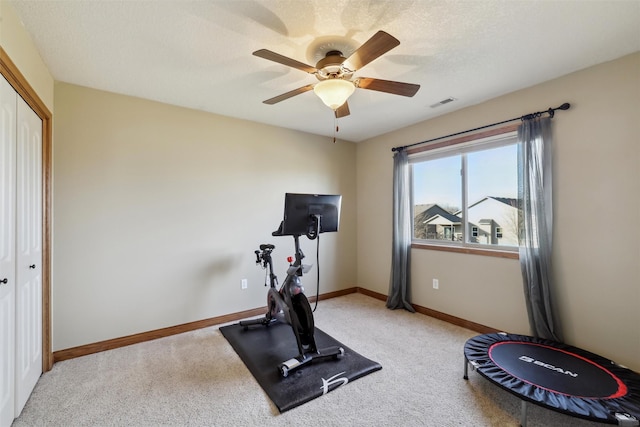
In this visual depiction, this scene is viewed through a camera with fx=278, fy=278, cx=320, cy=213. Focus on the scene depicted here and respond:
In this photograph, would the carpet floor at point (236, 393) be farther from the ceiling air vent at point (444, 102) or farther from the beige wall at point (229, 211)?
the ceiling air vent at point (444, 102)

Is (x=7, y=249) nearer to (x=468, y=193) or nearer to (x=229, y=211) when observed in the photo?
(x=229, y=211)

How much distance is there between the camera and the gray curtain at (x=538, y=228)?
2529mm

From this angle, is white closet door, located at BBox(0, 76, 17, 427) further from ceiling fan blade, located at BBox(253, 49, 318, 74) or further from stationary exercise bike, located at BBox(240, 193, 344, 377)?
stationary exercise bike, located at BBox(240, 193, 344, 377)

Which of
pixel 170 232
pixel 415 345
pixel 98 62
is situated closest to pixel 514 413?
pixel 415 345

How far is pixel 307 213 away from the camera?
8.34 ft

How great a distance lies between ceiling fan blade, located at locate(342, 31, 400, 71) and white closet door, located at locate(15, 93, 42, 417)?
88.3 inches

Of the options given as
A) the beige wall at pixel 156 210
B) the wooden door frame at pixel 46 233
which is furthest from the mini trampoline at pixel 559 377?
the wooden door frame at pixel 46 233

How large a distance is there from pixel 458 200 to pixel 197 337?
3.41m

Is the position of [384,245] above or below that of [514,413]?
above

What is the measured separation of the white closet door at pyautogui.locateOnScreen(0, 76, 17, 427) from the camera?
1.61 meters

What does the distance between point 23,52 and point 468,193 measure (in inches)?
161

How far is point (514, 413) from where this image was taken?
1.84 metres

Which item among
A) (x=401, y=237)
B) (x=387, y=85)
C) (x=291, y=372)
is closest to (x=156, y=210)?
(x=291, y=372)

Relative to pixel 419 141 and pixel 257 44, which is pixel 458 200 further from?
pixel 257 44
